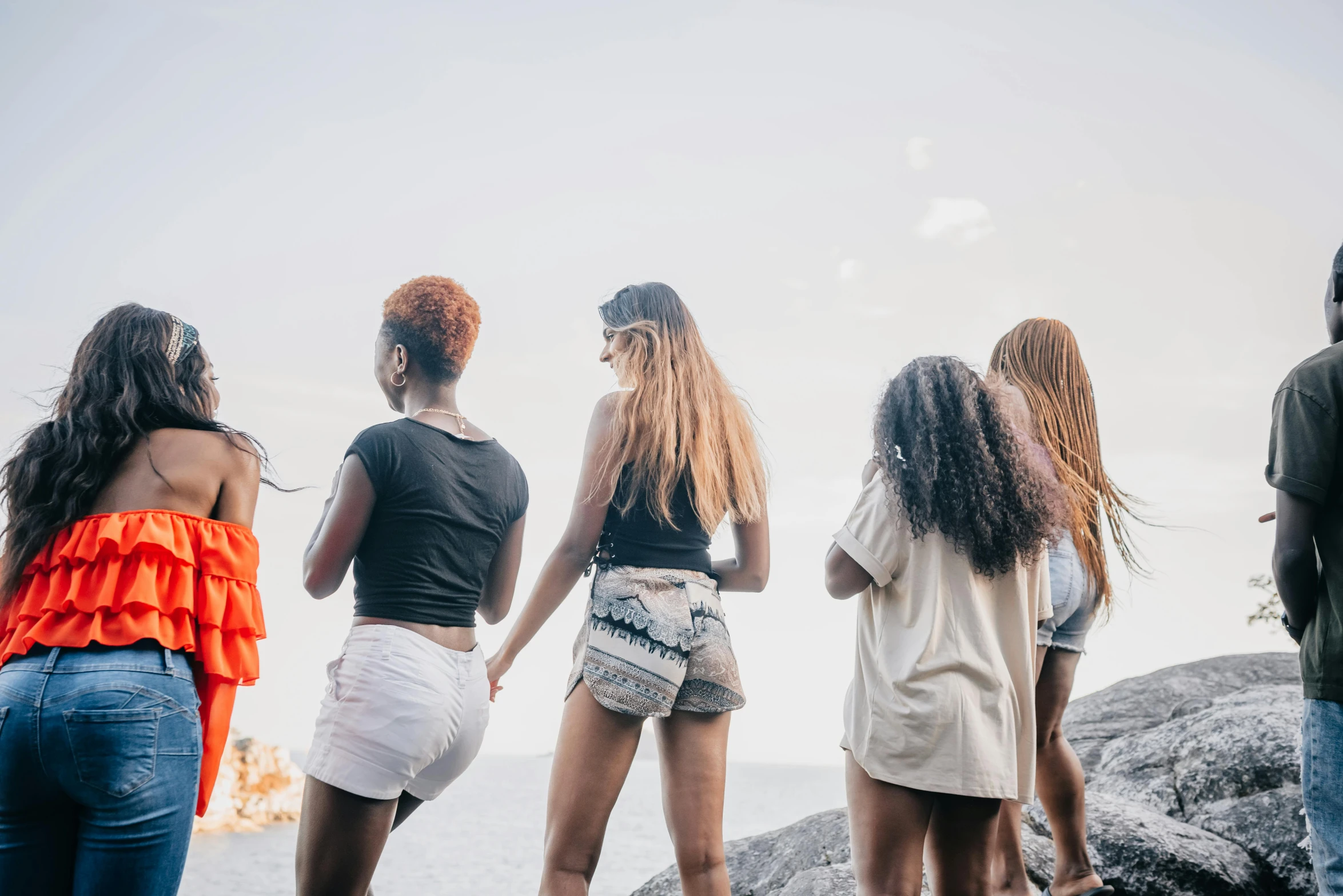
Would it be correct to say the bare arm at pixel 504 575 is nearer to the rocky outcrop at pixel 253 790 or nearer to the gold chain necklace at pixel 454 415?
the gold chain necklace at pixel 454 415

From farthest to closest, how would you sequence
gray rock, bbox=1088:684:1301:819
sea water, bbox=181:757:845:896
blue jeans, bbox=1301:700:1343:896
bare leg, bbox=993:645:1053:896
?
sea water, bbox=181:757:845:896 → gray rock, bbox=1088:684:1301:819 → bare leg, bbox=993:645:1053:896 → blue jeans, bbox=1301:700:1343:896

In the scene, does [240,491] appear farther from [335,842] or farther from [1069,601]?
[1069,601]

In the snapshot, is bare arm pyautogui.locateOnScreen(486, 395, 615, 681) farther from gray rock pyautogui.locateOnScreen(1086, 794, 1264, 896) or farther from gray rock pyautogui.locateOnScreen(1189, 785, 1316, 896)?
gray rock pyautogui.locateOnScreen(1189, 785, 1316, 896)

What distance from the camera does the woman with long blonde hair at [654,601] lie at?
2768 mm

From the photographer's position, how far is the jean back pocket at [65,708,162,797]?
7.00 feet

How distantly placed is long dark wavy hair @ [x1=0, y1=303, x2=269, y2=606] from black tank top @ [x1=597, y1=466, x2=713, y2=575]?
3.35ft

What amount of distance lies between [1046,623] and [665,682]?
170 cm

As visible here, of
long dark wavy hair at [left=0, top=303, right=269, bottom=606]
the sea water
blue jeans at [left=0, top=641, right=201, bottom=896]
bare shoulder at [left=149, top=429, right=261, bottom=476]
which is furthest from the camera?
the sea water

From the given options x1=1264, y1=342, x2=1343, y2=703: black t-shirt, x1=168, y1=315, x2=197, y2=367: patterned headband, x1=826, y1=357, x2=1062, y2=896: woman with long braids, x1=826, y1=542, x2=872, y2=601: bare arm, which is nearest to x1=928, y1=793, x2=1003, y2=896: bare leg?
x1=826, y1=357, x2=1062, y2=896: woman with long braids

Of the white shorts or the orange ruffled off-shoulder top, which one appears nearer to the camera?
the orange ruffled off-shoulder top

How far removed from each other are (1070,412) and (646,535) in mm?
2058

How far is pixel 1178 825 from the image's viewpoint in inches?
196

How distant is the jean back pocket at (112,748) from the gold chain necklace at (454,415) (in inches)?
44.0

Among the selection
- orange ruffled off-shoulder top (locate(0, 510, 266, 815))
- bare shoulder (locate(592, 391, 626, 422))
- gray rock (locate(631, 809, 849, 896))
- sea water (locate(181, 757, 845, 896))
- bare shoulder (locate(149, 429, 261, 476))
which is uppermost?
bare shoulder (locate(592, 391, 626, 422))
